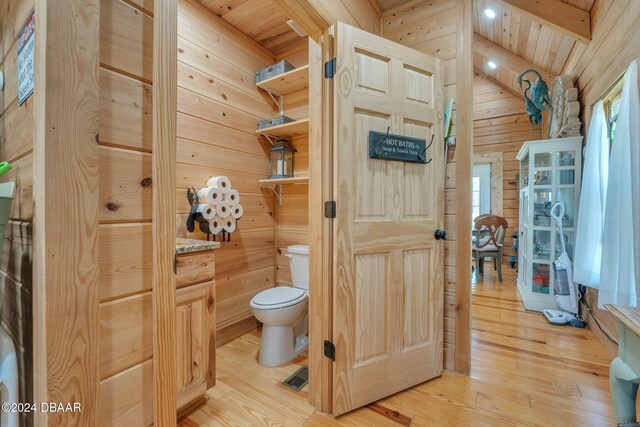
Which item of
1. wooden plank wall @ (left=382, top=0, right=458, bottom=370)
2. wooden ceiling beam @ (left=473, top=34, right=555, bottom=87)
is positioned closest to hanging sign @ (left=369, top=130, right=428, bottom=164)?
wooden plank wall @ (left=382, top=0, right=458, bottom=370)

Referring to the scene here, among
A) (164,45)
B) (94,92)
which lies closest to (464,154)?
(164,45)

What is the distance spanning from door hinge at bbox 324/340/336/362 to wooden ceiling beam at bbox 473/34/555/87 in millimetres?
4258

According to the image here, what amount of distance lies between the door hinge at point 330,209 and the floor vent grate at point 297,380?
110cm

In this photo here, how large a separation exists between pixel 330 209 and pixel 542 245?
2794mm

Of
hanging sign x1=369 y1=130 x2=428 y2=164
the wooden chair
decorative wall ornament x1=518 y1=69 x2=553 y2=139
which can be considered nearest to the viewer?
hanging sign x1=369 y1=130 x2=428 y2=164

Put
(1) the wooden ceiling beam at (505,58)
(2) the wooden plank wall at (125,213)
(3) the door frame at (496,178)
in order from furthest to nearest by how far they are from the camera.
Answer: (3) the door frame at (496,178) → (1) the wooden ceiling beam at (505,58) → (2) the wooden plank wall at (125,213)

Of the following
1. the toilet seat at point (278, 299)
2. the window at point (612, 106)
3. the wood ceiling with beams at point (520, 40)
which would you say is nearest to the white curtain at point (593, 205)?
Result: the window at point (612, 106)

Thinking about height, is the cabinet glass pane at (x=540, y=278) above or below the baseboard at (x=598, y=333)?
above

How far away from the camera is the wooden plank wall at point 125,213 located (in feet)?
2.18

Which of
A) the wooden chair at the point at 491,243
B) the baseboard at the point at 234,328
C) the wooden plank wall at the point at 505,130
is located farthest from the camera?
the wooden plank wall at the point at 505,130

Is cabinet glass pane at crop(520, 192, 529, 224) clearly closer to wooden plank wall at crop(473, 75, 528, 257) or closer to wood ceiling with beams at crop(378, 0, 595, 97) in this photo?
wooden plank wall at crop(473, 75, 528, 257)

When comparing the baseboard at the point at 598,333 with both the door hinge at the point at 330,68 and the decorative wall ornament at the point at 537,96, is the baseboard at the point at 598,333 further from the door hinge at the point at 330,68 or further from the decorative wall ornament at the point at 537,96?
the door hinge at the point at 330,68

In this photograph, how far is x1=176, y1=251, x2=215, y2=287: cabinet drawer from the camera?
1375 millimetres

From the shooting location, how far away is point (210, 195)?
78.9 inches
